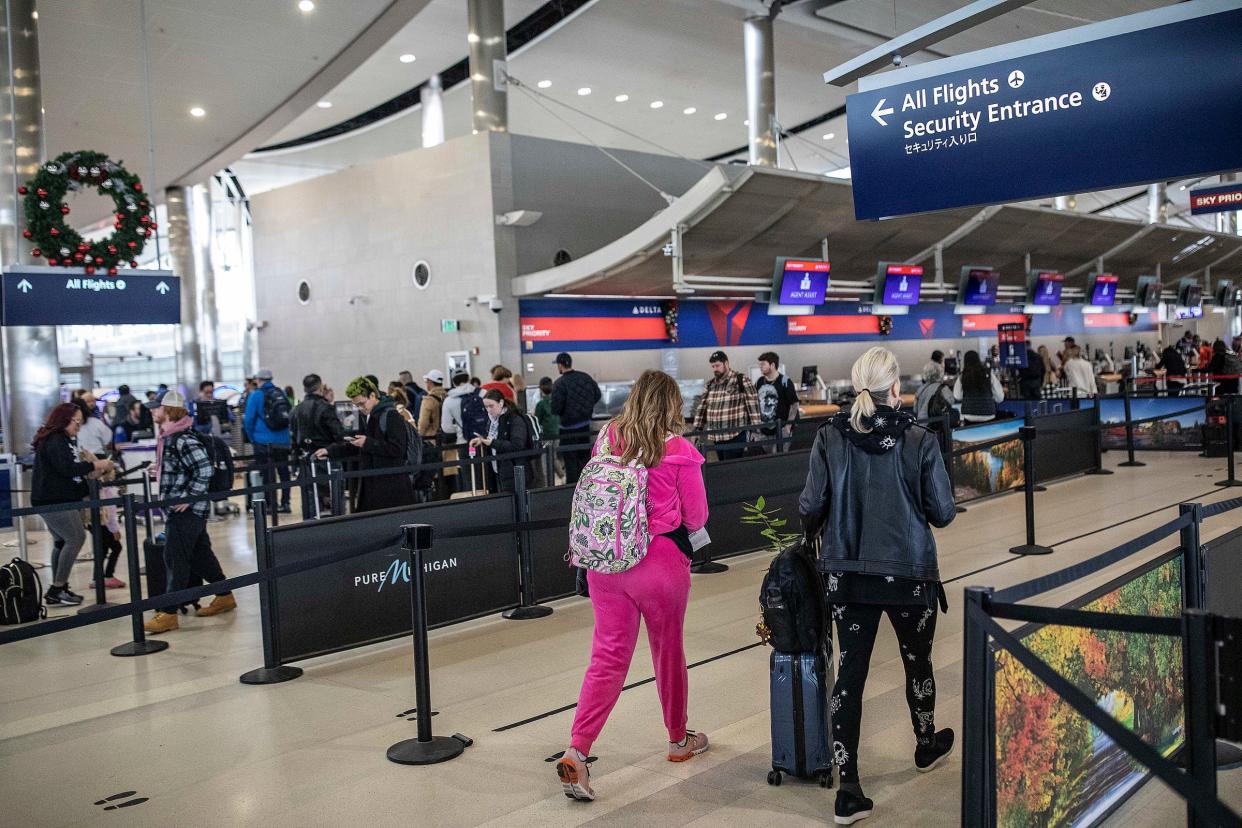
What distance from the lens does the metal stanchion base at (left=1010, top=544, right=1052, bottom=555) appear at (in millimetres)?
8422

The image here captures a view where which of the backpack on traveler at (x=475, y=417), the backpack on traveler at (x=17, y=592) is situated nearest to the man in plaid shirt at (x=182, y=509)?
the backpack on traveler at (x=17, y=592)

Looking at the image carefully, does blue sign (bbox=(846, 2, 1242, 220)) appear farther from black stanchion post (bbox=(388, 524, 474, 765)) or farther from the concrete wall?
the concrete wall

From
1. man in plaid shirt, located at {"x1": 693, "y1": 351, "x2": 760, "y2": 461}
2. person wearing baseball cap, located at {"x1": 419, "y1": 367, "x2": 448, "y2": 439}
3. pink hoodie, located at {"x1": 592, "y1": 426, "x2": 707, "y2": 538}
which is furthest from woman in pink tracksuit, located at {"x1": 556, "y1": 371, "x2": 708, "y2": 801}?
person wearing baseball cap, located at {"x1": 419, "y1": 367, "x2": 448, "y2": 439}

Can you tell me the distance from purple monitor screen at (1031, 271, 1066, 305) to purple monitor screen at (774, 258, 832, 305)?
761 centimetres

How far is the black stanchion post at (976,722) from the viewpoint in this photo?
2.68 m

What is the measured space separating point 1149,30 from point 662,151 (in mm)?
26919

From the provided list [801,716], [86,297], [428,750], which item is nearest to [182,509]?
[86,297]

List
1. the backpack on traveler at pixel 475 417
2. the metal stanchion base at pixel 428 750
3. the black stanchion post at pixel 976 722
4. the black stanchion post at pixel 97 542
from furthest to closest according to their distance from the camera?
the backpack on traveler at pixel 475 417 < the black stanchion post at pixel 97 542 < the metal stanchion base at pixel 428 750 < the black stanchion post at pixel 976 722

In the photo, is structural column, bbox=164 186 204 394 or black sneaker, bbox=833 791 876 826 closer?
Answer: black sneaker, bbox=833 791 876 826

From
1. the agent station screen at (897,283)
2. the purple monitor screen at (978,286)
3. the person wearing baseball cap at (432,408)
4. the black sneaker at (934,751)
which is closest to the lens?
the black sneaker at (934,751)

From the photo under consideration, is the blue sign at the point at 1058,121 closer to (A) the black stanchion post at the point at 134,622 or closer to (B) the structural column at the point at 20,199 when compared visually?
(A) the black stanchion post at the point at 134,622

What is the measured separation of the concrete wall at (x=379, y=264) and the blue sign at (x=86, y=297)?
6.82 meters

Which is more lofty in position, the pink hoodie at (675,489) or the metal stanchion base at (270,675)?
the pink hoodie at (675,489)

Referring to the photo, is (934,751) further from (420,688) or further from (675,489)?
(420,688)
